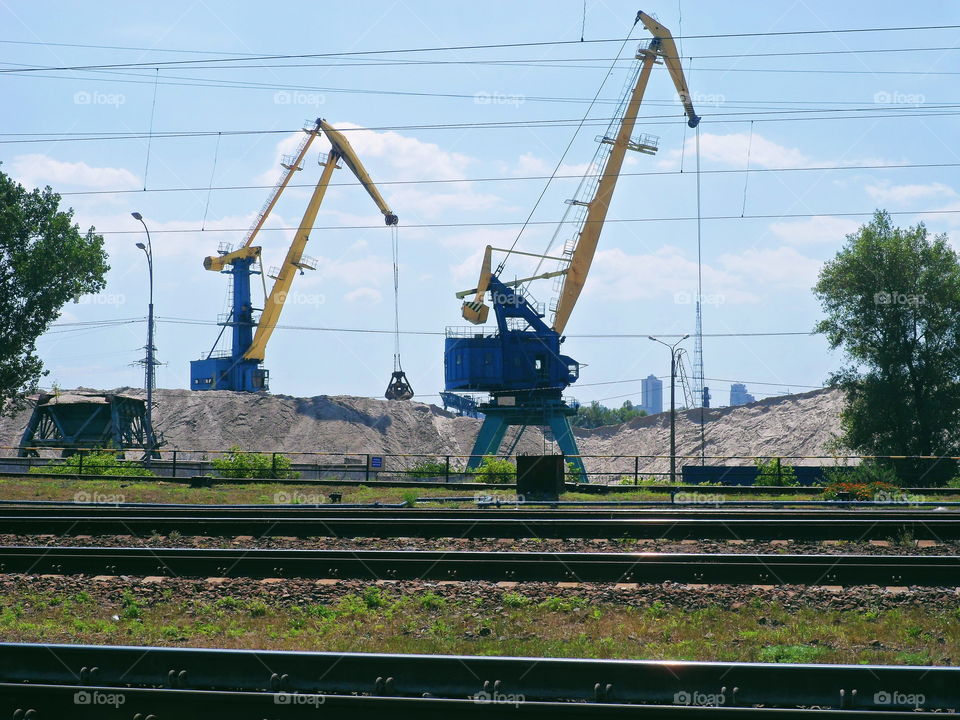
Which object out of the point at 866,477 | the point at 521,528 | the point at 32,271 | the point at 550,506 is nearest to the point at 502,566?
the point at 521,528

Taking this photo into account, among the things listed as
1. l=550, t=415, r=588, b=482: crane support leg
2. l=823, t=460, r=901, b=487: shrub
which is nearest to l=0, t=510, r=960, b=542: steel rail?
l=823, t=460, r=901, b=487: shrub

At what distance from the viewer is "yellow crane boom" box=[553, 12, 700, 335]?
160 feet

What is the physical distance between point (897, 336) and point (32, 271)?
127 feet

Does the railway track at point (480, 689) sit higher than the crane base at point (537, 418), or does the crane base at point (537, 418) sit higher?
the crane base at point (537, 418)

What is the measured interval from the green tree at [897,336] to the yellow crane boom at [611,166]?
14102mm

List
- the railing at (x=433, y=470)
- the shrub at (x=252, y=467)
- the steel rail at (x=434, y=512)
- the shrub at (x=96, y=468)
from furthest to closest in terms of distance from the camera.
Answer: the shrub at (x=252, y=467) → the railing at (x=433, y=470) → the shrub at (x=96, y=468) → the steel rail at (x=434, y=512)

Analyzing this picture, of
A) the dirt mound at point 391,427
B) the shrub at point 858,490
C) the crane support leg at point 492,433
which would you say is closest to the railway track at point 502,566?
the shrub at point 858,490

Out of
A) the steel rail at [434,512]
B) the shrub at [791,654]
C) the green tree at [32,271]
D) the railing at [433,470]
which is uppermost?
the green tree at [32,271]

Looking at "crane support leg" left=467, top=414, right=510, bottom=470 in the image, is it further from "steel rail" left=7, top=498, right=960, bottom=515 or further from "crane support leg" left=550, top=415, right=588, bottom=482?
"steel rail" left=7, top=498, right=960, bottom=515

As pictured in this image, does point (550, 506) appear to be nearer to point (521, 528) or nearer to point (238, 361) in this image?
point (521, 528)

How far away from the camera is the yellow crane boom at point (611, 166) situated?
48844 millimetres

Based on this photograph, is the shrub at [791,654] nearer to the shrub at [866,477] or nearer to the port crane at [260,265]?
the shrub at [866,477]

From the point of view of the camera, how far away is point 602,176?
162ft

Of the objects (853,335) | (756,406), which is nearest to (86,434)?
(853,335)
